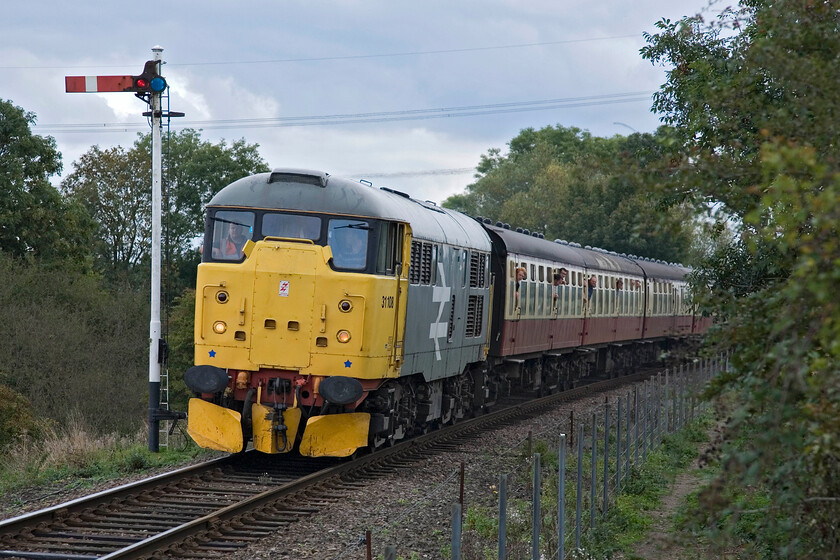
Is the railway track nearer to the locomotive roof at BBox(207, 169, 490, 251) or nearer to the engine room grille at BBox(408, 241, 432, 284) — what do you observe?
the engine room grille at BBox(408, 241, 432, 284)

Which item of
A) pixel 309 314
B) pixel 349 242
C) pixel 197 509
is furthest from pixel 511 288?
pixel 197 509

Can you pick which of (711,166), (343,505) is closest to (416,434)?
(343,505)

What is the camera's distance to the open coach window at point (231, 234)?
43.0 feet

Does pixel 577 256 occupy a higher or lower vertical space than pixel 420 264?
higher

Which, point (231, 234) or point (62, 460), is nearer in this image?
point (231, 234)

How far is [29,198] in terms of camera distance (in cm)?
4062

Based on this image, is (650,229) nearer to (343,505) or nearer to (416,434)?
(343,505)

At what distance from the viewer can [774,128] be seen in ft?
16.5

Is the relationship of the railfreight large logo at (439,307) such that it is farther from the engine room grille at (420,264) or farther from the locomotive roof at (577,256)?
the locomotive roof at (577,256)

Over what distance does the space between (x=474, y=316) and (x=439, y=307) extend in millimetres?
2416

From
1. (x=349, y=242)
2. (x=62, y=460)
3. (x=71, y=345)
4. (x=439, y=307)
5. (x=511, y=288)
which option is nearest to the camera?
(x=349, y=242)

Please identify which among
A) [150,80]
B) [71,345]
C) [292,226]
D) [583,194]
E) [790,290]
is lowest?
[71,345]

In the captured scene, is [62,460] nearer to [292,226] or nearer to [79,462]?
[79,462]

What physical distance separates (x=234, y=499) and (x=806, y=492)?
23.0 ft
